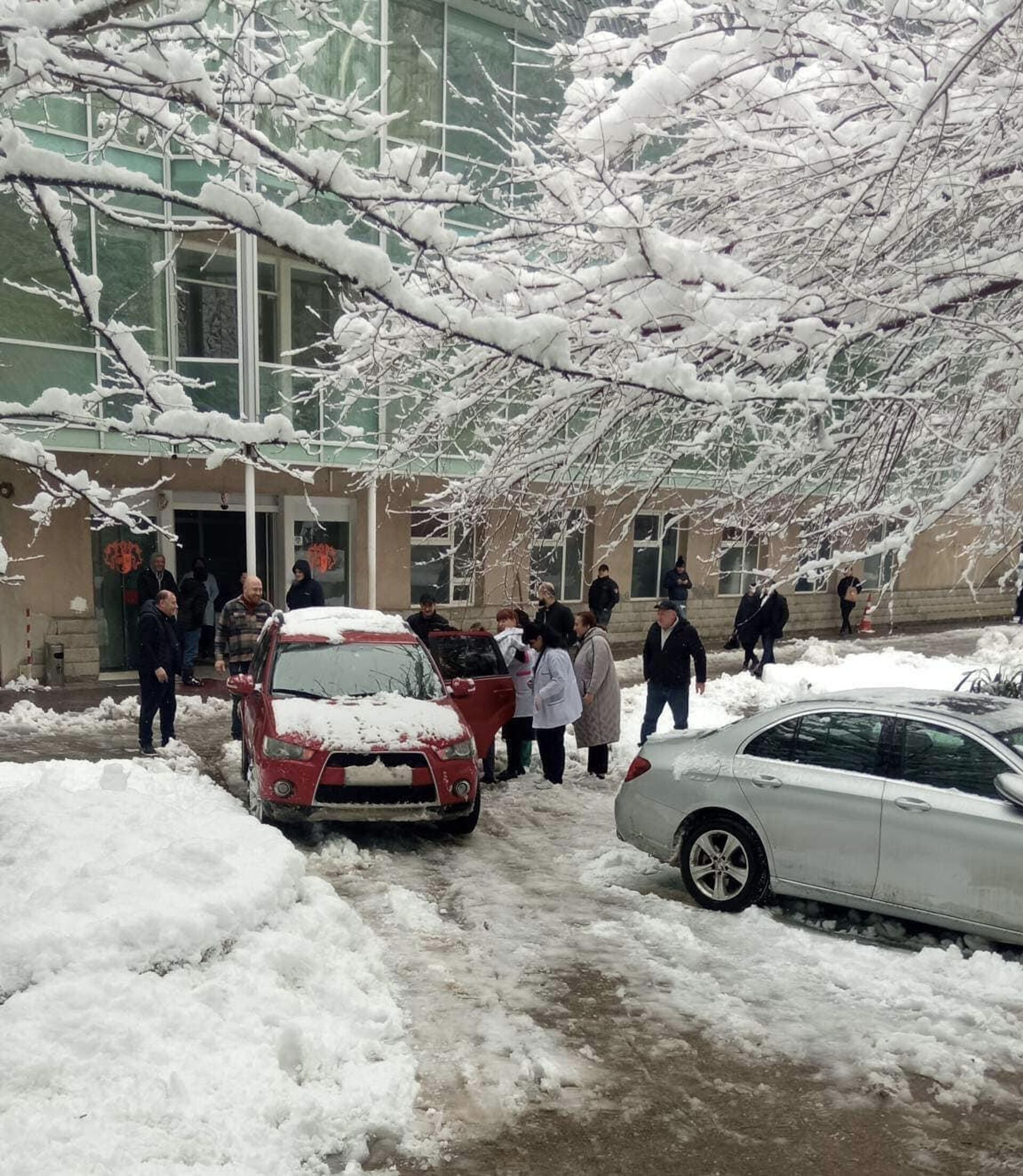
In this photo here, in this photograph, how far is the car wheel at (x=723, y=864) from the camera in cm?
609

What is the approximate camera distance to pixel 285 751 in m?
7.21

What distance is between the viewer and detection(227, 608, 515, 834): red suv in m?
7.17

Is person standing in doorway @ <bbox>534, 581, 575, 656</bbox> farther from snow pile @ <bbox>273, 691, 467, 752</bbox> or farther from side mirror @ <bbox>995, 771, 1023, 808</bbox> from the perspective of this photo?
side mirror @ <bbox>995, 771, 1023, 808</bbox>

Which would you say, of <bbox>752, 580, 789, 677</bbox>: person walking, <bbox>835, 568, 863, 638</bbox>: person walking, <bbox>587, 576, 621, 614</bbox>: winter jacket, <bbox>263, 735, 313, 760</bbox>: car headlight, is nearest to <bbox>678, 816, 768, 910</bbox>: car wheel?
<bbox>263, 735, 313, 760</bbox>: car headlight

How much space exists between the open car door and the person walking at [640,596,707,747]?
1.66 meters

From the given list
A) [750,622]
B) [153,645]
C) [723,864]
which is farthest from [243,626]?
[750,622]

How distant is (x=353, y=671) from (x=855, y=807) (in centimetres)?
443

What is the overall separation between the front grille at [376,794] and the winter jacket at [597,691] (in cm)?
256

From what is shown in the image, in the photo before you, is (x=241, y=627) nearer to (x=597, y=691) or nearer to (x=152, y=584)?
(x=152, y=584)

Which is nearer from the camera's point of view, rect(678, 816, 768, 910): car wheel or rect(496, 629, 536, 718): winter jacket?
rect(678, 816, 768, 910): car wheel

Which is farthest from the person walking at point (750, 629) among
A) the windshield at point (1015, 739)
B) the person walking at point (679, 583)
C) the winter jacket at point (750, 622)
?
the windshield at point (1015, 739)

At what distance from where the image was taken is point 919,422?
634 cm

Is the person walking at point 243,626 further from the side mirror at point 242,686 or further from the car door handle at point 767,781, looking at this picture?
the car door handle at point 767,781

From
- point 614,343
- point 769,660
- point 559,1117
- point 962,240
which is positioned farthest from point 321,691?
point 769,660
